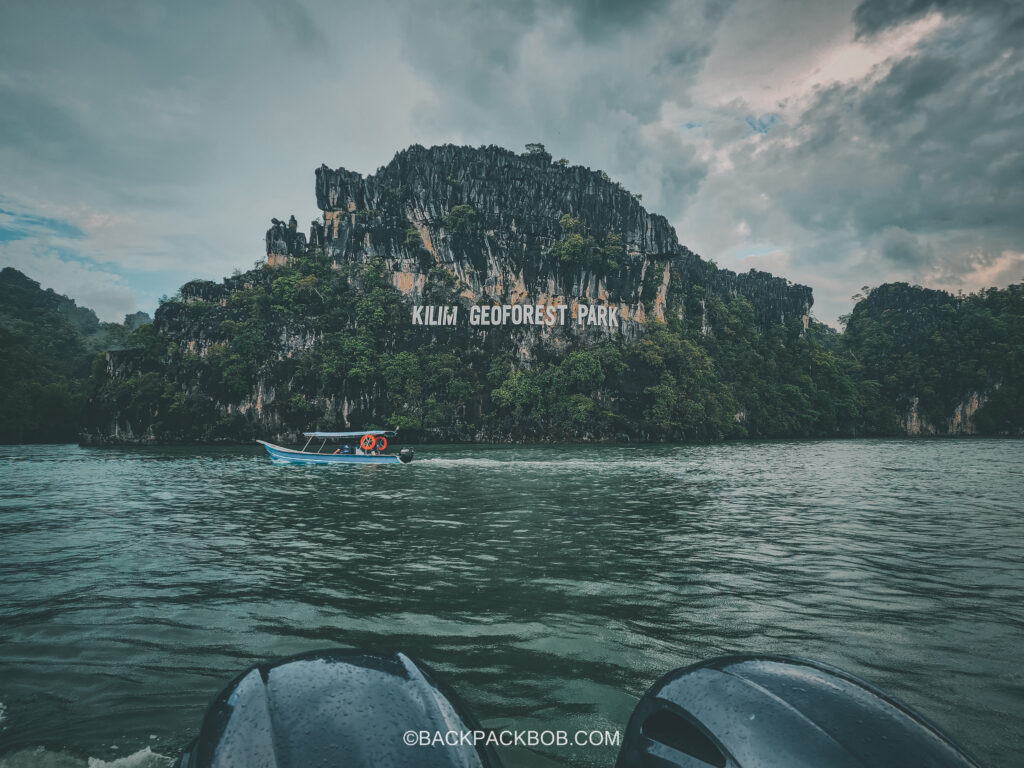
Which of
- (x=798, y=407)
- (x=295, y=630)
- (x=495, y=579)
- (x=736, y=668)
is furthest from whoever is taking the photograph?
(x=798, y=407)

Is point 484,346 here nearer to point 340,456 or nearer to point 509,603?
point 340,456

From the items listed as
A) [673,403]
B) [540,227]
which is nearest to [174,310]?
[540,227]

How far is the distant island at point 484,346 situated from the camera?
67312 millimetres

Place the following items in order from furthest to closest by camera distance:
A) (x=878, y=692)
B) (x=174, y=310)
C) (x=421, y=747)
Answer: (x=174, y=310) < (x=878, y=692) < (x=421, y=747)

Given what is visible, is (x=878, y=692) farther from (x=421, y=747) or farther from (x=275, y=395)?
(x=275, y=395)

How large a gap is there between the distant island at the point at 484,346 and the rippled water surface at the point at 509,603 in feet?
182

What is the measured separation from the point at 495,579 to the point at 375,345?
70731 mm

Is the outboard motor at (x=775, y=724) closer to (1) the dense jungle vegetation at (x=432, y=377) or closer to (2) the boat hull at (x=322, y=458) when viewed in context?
(2) the boat hull at (x=322, y=458)

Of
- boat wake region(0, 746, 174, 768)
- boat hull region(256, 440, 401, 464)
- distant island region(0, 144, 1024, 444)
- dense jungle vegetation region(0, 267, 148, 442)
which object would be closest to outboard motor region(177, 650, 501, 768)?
boat wake region(0, 746, 174, 768)

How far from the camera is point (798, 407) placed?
3322 inches

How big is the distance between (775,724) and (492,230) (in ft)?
292

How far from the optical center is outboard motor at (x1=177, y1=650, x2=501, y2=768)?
1.47 metres

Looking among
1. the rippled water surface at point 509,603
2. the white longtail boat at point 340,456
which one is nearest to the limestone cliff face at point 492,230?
the white longtail boat at point 340,456

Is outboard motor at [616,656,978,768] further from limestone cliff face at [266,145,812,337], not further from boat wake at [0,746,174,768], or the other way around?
limestone cliff face at [266,145,812,337]
